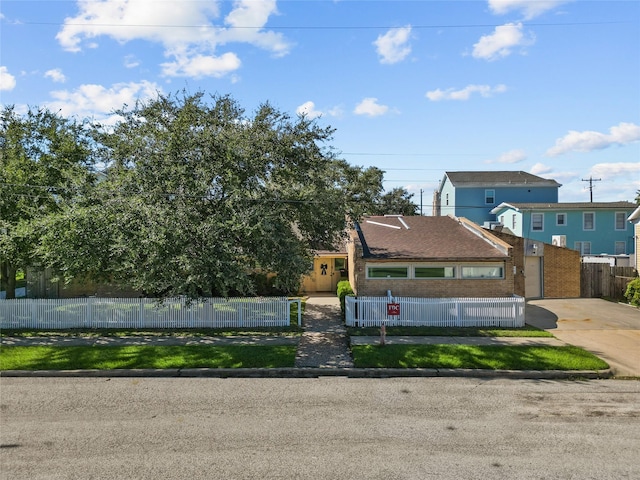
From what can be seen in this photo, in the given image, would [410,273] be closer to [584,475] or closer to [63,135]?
[584,475]

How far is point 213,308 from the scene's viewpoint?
15453 millimetres

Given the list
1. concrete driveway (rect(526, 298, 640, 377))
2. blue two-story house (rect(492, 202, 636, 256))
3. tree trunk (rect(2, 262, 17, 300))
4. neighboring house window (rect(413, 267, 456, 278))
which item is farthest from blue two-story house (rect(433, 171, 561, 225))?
tree trunk (rect(2, 262, 17, 300))

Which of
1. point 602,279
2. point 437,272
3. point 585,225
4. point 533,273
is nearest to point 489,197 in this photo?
→ point 585,225

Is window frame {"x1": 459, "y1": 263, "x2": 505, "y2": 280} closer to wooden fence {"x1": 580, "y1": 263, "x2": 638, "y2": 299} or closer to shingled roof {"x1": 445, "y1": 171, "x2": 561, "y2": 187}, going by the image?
wooden fence {"x1": 580, "y1": 263, "x2": 638, "y2": 299}

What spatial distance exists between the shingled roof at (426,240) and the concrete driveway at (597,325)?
330 centimetres

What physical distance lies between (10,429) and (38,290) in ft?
57.9

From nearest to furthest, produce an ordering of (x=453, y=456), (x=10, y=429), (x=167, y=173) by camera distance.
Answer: (x=453, y=456) < (x=10, y=429) < (x=167, y=173)

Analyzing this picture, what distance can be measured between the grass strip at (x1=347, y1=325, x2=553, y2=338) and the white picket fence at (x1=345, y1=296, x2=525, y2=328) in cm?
39

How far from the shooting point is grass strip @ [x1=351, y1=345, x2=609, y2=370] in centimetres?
1105

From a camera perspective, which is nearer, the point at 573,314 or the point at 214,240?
the point at 214,240

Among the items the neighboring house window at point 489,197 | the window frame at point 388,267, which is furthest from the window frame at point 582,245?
the window frame at point 388,267

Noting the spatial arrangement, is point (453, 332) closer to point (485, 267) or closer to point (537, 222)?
point (485, 267)

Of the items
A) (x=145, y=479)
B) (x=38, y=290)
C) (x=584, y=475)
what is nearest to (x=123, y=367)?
(x=145, y=479)

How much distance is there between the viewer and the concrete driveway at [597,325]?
11969mm
